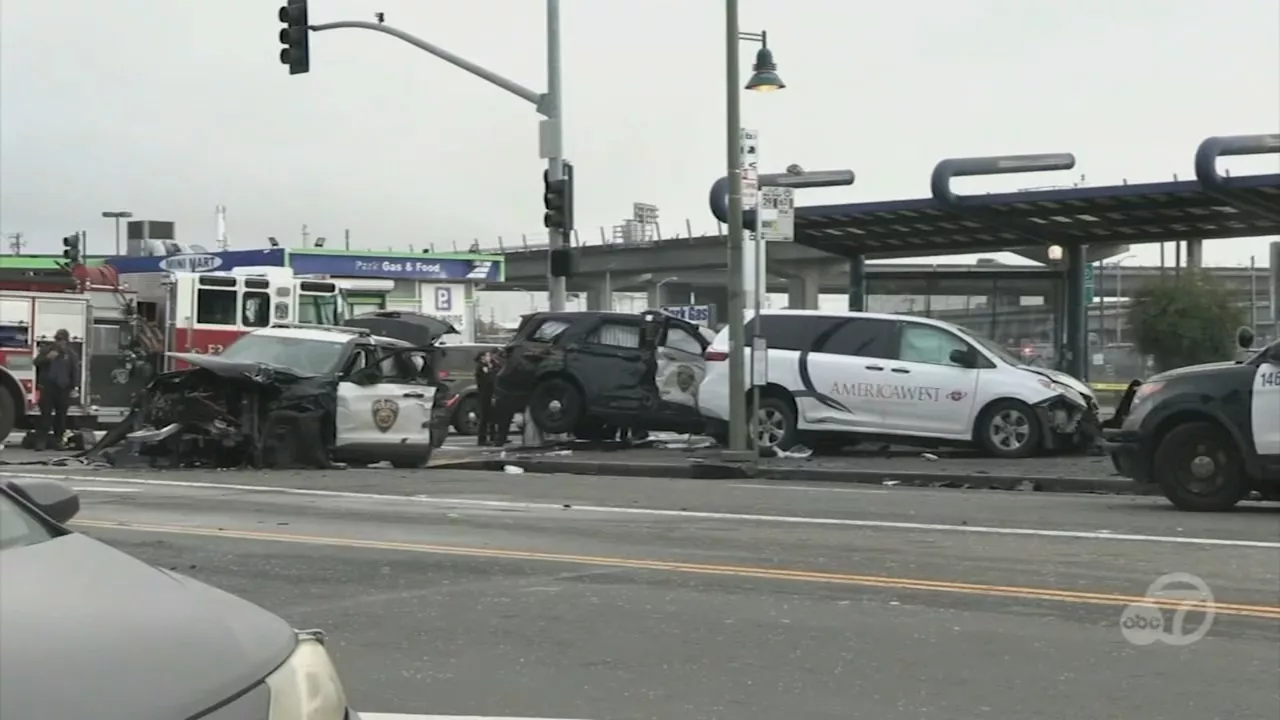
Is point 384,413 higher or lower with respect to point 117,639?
higher

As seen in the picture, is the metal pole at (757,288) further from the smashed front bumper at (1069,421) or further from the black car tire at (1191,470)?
the black car tire at (1191,470)

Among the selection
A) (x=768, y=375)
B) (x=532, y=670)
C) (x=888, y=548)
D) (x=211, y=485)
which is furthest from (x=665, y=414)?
(x=532, y=670)

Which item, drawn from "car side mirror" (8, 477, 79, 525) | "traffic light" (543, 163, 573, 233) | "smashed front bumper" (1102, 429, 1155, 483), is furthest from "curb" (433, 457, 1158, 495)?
"car side mirror" (8, 477, 79, 525)

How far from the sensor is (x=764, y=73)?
1644 centimetres

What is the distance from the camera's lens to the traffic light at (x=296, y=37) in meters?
20.0

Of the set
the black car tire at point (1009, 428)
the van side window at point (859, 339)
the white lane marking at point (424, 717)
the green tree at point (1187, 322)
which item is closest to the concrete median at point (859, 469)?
the black car tire at point (1009, 428)

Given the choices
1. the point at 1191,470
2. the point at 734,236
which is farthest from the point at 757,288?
the point at 1191,470

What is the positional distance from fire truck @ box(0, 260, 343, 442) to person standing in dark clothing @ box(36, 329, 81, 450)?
2.35 feet

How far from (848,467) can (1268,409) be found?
5.32m

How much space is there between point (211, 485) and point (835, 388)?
7.48 meters

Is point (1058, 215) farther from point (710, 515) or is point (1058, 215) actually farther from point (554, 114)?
point (710, 515)

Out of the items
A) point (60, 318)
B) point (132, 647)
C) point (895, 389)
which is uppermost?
Result: point (60, 318)

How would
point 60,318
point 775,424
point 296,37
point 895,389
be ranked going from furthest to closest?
point 60,318 < point 296,37 < point 775,424 < point 895,389

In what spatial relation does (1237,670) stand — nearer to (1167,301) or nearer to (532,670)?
(532,670)
